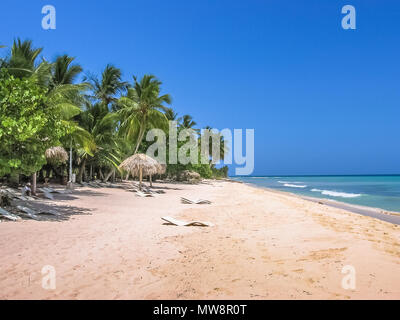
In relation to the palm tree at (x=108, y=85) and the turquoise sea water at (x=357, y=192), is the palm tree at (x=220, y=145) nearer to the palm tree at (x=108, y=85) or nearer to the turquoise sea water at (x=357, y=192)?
the turquoise sea water at (x=357, y=192)

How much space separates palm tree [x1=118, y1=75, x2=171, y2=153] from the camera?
2108cm

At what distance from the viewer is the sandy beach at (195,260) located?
303cm

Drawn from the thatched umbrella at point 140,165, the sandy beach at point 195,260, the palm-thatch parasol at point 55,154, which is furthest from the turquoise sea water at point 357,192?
the palm-thatch parasol at point 55,154

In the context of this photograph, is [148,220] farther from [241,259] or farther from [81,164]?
[81,164]

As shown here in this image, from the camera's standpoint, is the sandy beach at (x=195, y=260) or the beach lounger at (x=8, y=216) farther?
the beach lounger at (x=8, y=216)

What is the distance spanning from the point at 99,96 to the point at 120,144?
5196 mm

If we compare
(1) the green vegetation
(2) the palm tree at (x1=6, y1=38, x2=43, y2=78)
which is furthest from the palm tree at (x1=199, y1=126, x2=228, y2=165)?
(2) the palm tree at (x1=6, y1=38, x2=43, y2=78)

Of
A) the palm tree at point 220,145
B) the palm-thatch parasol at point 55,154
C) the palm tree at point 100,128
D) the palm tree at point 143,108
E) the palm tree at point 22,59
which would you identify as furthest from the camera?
the palm tree at point 220,145

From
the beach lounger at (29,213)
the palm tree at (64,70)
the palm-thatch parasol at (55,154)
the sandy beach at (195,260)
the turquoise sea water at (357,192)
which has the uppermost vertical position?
the palm tree at (64,70)

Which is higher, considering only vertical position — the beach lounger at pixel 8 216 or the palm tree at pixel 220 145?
the palm tree at pixel 220 145

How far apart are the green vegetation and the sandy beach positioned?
7.38 ft

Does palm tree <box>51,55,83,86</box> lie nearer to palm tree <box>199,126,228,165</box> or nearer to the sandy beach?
the sandy beach

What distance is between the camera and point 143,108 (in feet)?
69.6

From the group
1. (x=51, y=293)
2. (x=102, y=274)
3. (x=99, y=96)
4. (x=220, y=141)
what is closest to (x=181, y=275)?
(x=102, y=274)
